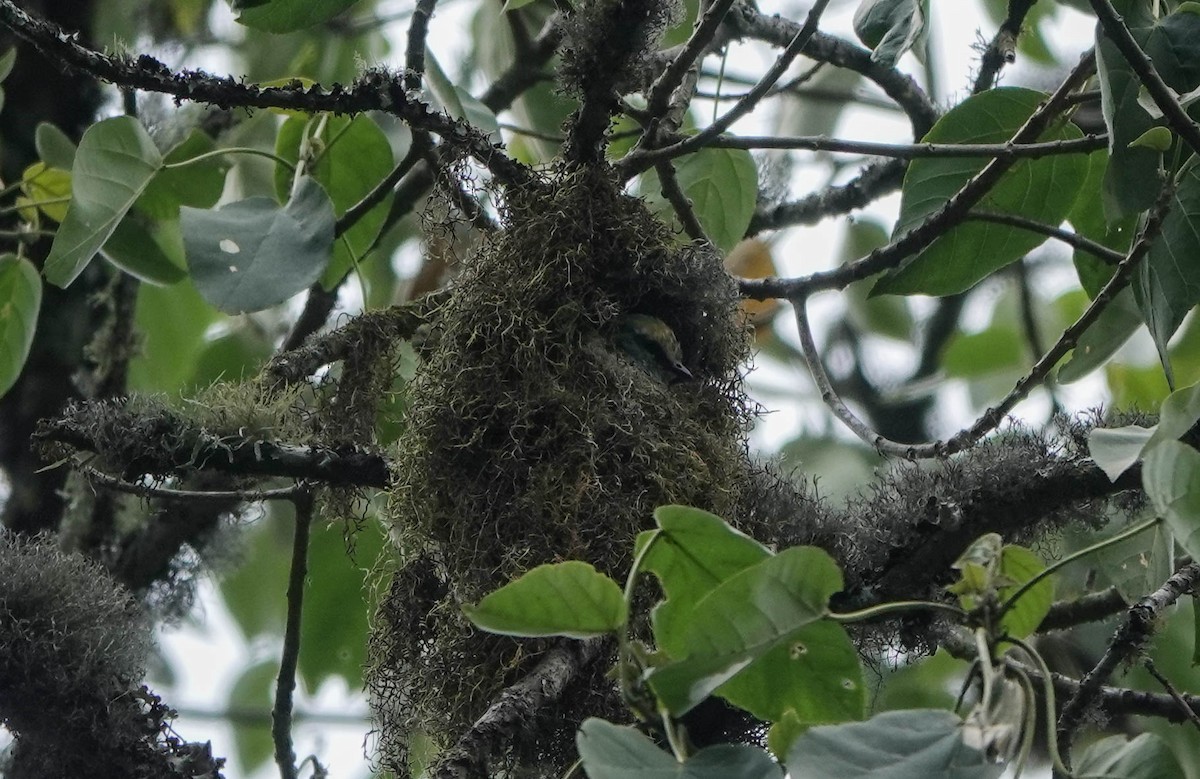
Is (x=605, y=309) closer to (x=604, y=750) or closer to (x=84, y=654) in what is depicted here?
(x=84, y=654)

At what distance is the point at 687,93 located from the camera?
2.03m

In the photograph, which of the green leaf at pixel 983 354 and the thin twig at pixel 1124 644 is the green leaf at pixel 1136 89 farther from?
the green leaf at pixel 983 354

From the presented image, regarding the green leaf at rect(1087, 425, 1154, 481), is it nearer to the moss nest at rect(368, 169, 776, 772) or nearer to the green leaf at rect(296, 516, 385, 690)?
the moss nest at rect(368, 169, 776, 772)

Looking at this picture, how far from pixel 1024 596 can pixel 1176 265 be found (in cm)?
58

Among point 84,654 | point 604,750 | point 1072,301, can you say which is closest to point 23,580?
point 84,654

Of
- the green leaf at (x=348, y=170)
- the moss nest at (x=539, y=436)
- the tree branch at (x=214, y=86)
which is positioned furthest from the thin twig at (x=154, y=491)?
the tree branch at (x=214, y=86)

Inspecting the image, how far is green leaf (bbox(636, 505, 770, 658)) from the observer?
0.94 m

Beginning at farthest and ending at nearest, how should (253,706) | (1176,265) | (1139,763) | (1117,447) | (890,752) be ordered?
(253,706)
(1176,265)
(1117,447)
(1139,763)
(890,752)

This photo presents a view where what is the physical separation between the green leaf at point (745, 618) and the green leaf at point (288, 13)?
3.36ft

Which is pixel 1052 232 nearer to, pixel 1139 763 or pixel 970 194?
pixel 970 194

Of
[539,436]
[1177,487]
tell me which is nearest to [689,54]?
[539,436]

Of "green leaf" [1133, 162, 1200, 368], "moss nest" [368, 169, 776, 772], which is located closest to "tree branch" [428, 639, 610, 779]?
"moss nest" [368, 169, 776, 772]

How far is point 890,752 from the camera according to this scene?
0.86 meters

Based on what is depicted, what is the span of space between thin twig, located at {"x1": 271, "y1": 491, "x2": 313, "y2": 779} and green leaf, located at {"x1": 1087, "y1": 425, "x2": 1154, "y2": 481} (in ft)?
3.93
